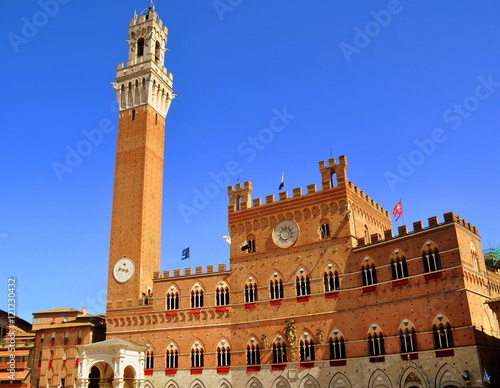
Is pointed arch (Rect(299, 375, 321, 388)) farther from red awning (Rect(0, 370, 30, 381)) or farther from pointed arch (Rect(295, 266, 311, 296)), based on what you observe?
red awning (Rect(0, 370, 30, 381))

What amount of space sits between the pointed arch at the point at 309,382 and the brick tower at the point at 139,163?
1758 cm

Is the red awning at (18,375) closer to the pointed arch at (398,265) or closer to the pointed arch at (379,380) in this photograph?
the pointed arch at (379,380)

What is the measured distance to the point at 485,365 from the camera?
32.5 m

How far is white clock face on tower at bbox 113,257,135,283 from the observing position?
163 feet

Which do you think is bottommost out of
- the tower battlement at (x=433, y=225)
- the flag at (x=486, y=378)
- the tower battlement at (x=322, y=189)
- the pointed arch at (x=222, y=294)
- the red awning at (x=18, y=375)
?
the flag at (x=486, y=378)

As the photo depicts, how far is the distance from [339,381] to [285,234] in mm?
12626

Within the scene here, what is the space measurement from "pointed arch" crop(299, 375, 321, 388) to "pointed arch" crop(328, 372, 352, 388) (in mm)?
1211

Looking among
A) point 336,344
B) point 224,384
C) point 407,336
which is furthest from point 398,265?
point 224,384

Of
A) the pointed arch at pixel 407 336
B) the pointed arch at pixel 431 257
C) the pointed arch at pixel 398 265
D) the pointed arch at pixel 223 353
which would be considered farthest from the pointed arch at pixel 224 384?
the pointed arch at pixel 431 257

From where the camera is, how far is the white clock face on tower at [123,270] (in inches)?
1950

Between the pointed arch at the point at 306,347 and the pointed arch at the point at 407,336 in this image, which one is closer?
the pointed arch at the point at 407,336

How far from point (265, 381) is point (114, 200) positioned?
954 inches

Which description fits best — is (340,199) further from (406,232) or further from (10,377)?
(10,377)

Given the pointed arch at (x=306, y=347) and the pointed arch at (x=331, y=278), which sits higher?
the pointed arch at (x=331, y=278)
